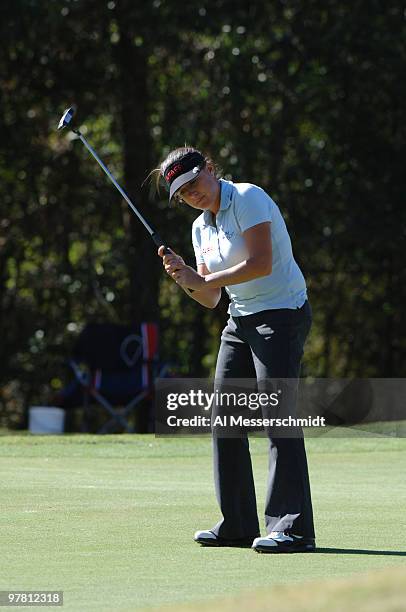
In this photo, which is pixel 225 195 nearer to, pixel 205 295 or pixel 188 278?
pixel 188 278

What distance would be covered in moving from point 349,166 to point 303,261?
1.41 meters

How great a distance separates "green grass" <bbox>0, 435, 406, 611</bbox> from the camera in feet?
14.4

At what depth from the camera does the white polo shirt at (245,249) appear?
547 centimetres

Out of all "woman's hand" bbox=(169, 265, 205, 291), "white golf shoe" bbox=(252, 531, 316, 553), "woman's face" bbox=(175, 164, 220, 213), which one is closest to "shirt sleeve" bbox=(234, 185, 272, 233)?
"woman's face" bbox=(175, 164, 220, 213)

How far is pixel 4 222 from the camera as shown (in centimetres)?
1880

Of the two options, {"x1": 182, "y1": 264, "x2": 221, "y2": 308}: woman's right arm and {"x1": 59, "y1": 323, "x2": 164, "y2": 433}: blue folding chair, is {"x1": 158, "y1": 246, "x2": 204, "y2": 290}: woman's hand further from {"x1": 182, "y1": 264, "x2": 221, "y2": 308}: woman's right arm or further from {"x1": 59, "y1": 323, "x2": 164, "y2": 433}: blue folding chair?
{"x1": 59, "y1": 323, "x2": 164, "y2": 433}: blue folding chair

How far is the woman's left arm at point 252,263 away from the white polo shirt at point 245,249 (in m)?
0.04

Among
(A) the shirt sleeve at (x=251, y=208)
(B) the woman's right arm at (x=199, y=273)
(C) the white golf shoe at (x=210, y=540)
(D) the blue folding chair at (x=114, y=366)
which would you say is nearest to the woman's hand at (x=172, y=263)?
(B) the woman's right arm at (x=199, y=273)

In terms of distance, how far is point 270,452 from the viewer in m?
5.55

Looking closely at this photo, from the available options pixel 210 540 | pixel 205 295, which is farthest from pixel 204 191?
pixel 210 540

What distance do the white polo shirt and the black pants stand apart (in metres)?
0.06

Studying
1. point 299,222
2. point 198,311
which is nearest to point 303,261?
point 299,222

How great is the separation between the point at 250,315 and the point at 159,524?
3.49 feet

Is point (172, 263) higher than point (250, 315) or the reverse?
higher
